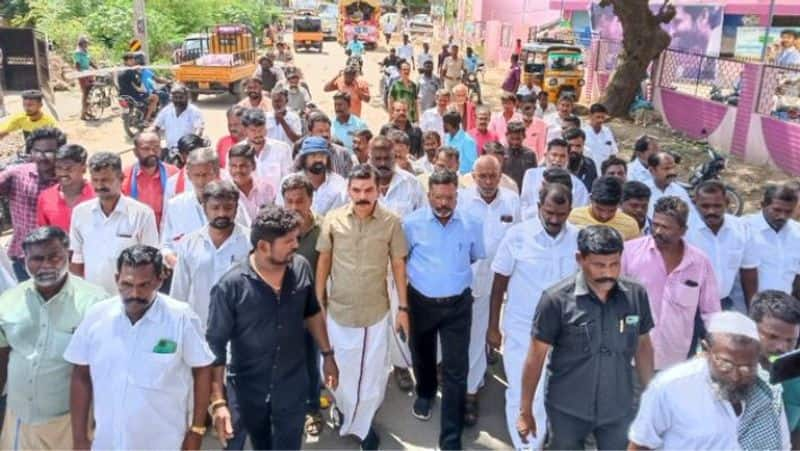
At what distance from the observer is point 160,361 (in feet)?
9.83

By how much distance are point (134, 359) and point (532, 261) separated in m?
2.23

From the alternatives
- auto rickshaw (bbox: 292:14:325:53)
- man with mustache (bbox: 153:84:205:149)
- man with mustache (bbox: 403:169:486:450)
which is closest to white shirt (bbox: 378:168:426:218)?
man with mustache (bbox: 403:169:486:450)

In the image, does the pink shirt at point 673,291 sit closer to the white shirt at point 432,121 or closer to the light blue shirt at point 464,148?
the light blue shirt at point 464,148

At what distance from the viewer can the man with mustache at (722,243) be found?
445cm

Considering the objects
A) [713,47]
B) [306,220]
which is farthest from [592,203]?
[713,47]

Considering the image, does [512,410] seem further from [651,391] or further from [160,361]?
[160,361]

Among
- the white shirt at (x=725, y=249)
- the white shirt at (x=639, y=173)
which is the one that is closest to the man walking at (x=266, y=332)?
the white shirt at (x=725, y=249)

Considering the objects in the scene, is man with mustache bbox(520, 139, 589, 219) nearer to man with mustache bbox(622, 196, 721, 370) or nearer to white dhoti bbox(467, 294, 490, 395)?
white dhoti bbox(467, 294, 490, 395)

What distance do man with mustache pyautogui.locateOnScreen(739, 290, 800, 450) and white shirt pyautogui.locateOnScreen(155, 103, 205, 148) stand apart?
6.83 metres

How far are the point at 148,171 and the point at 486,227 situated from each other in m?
2.56

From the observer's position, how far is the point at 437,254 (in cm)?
435

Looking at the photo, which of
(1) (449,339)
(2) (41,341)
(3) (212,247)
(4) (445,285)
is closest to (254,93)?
(3) (212,247)

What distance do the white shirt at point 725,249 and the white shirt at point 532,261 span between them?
3.06 feet

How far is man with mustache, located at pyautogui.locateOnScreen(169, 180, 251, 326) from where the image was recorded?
4.03 meters
